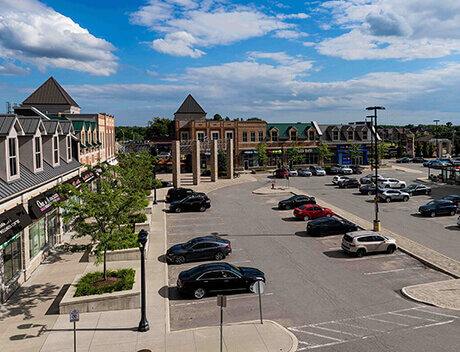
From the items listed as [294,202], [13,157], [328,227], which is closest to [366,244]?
[328,227]

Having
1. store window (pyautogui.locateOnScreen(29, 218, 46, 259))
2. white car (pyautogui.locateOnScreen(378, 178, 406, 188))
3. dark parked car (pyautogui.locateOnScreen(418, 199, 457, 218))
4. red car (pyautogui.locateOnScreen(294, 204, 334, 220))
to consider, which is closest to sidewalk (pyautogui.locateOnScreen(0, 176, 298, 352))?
store window (pyautogui.locateOnScreen(29, 218, 46, 259))

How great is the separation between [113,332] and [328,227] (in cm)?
1753

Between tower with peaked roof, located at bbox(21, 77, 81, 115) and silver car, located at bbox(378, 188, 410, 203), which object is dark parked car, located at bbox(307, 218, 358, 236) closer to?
silver car, located at bbox(378, 188, 410, 203)

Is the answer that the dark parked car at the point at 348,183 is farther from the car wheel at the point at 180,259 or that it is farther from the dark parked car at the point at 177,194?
the car wheel at the point at 180,259

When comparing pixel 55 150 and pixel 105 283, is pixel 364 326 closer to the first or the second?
pixel 105 283

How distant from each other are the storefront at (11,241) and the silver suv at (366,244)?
17219mm

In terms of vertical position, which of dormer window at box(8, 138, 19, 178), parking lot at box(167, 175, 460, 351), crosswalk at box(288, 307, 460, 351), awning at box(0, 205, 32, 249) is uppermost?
dormer window at box(8, 138, 19, 178)

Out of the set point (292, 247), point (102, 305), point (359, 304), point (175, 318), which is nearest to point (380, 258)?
point (292, 247)

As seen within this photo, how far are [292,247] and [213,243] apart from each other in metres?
5.58

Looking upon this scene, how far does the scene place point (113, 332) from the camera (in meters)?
13.9

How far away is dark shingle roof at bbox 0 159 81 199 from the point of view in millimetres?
15930

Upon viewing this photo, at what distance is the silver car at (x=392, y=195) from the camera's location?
133 feet

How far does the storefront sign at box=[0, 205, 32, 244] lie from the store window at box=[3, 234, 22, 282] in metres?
1.58

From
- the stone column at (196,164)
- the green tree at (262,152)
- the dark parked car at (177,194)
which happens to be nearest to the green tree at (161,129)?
the green tree at (262,152)
